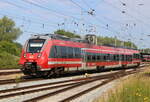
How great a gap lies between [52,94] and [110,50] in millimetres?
24480

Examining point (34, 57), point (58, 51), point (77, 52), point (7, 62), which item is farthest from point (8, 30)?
point (34, 57)

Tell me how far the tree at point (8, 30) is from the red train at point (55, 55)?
233 ft

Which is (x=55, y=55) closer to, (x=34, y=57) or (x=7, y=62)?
(x=34, y=57)

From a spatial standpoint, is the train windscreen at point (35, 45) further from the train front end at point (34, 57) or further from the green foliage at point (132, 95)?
the green foliage at point (132, 95)

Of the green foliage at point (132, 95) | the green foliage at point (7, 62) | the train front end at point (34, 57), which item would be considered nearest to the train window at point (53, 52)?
the train front end at point (34, 57)

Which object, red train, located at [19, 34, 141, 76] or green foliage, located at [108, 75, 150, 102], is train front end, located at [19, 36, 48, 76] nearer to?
red train, located at [19, 34, 141, 76]

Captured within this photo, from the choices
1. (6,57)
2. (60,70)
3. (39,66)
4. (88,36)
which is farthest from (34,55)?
(6,57)

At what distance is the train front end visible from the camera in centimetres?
2080

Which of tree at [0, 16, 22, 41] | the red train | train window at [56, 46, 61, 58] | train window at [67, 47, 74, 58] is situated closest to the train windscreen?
the red train

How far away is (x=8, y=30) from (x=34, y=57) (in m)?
82.4

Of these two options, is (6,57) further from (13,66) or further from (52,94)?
(52,94)

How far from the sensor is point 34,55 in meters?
21.0

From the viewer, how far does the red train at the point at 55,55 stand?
68.8ft

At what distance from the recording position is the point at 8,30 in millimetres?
100750
